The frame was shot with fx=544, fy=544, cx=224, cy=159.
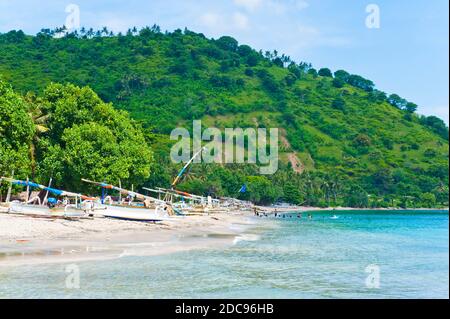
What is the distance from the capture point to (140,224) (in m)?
48.6

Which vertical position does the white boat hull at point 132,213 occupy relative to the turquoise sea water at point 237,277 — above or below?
above

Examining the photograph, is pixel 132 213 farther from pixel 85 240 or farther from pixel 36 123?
pixel 36 123

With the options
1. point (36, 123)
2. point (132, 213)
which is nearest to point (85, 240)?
point (132, 213)

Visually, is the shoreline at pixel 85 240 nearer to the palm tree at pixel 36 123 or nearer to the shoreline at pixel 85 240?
the shoreline at pixel 85 240

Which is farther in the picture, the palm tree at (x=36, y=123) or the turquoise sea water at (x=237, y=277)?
the palm tree at (x=36, y=123)

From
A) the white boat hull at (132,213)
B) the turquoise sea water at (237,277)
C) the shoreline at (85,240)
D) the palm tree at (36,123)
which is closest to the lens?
the turquoise sea water at (237,277)

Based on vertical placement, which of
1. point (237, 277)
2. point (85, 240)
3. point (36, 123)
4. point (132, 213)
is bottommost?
point (237, 277)

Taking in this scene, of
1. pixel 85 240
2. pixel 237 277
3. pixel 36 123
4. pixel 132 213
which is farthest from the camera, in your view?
pixel 36 123

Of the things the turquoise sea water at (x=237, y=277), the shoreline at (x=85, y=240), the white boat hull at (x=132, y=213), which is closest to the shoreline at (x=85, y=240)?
the shoreline at (x=85, y=240)

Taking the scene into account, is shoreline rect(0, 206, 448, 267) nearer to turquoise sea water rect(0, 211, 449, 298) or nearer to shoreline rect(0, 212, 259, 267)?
shoreline rect(0, 212, 259, 267)
